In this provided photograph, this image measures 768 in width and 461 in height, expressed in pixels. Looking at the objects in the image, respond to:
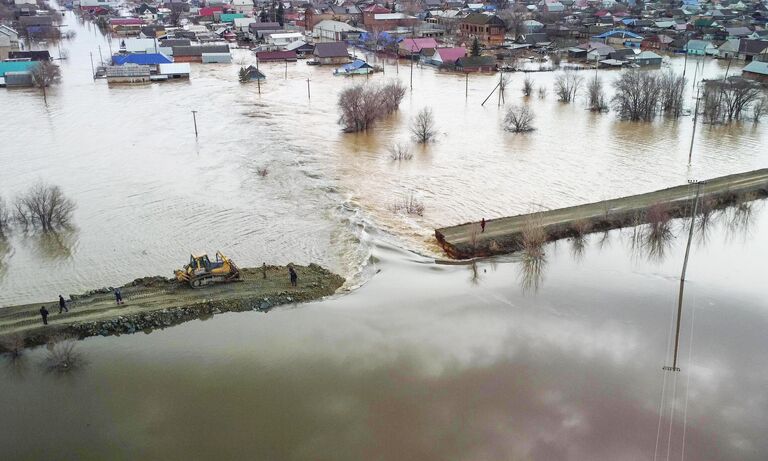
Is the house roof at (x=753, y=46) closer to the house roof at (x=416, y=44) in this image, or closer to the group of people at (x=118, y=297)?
the house roof at (x=416, y=44)

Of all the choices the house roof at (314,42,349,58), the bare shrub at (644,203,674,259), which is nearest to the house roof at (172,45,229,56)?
the house roof at (314,42,349,58)

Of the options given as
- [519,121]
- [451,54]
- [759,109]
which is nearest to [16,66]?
[451,54]

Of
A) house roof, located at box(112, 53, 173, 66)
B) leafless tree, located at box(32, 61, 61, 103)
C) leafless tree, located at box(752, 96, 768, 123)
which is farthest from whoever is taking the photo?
house roof, located at box(112, 53, 173, 66)

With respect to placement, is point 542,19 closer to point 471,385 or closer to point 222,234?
point 222,234

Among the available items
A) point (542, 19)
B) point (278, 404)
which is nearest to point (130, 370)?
point (278, 404)

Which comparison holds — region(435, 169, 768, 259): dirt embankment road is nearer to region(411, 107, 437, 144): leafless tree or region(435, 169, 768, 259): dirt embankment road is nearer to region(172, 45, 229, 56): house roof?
region(411, 107, 437, 144): leafless tree

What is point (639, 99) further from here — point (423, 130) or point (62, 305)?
point (62, 305)

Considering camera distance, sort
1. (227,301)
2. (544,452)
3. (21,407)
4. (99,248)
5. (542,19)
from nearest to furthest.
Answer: (544,452) → (21,407) → (227,301) → (99,248) → (542,19)
